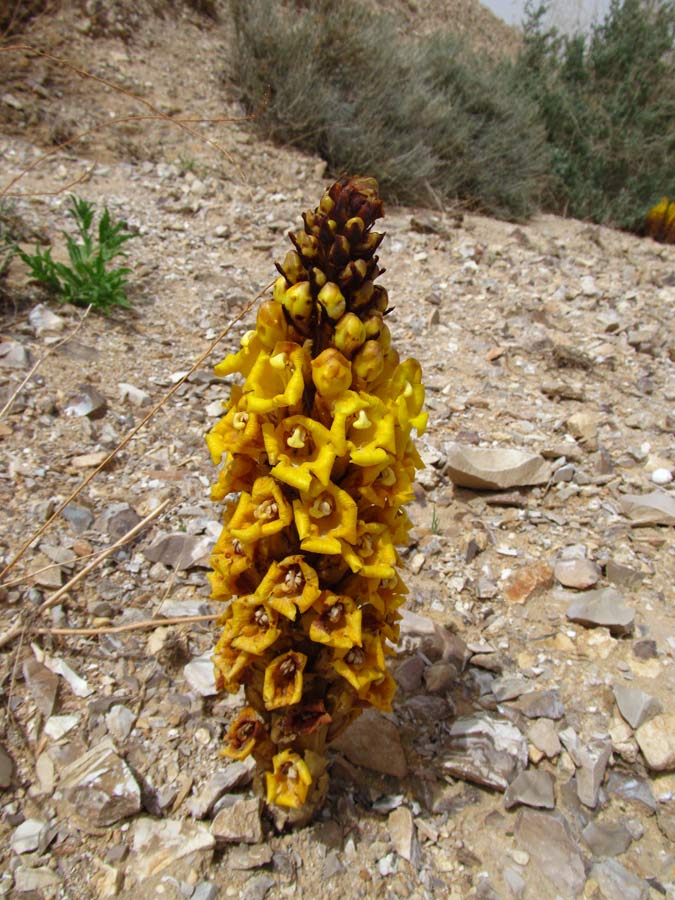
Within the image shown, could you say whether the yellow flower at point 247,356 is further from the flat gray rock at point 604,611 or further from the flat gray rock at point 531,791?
the flat gray rock at point 604,611

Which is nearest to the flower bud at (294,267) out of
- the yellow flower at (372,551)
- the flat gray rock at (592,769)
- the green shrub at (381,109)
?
the yellow flower at (372,551)

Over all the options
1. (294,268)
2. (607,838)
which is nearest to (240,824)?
(607,838)

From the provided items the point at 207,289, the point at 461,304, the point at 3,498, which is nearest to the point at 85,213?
the point at 207,289

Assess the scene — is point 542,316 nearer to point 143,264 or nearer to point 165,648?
point 143,264

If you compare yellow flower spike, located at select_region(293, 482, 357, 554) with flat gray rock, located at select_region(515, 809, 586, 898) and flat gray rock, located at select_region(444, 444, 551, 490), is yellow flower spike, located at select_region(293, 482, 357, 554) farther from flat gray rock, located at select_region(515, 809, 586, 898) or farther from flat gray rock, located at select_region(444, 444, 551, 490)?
flat gray rock, located at select_region(444, 444, 551, 490)

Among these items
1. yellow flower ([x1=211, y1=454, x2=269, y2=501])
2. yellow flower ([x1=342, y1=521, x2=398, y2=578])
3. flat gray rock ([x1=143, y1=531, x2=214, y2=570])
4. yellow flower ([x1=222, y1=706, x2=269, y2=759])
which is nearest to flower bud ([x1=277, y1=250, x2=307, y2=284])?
yellow flower ([x1=211, y1=454, x2=269, y2=501])

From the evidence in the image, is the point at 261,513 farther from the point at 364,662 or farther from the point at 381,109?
the point at 381,109
